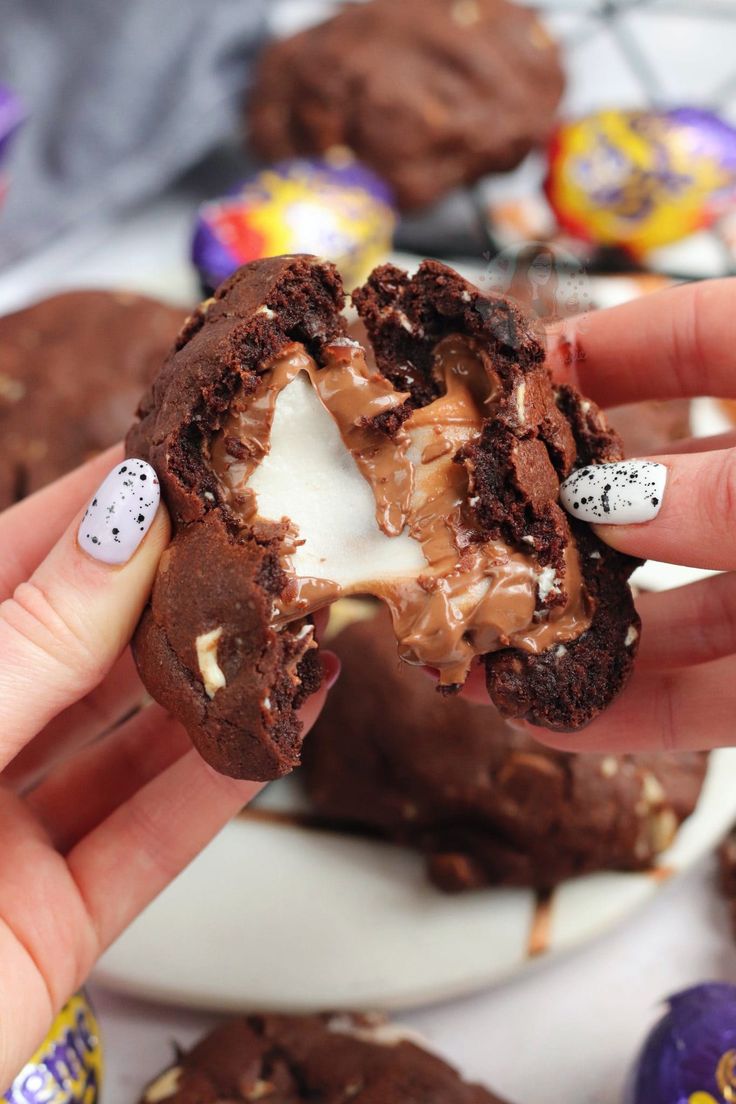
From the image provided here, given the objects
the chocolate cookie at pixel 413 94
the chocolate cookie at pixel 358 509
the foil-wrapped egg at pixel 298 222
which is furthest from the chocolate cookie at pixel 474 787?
the chocolate cookie at pixel 413 94

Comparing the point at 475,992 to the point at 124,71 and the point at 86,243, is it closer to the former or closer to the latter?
the point at 86,243

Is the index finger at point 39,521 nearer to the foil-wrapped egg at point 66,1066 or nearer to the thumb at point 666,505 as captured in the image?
the foil-wrapped egg at point 66,1066

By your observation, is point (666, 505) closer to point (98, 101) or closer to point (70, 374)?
point (70, 374)

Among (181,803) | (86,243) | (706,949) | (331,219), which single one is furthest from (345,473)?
(86,243)

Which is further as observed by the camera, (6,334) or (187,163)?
(187,163)

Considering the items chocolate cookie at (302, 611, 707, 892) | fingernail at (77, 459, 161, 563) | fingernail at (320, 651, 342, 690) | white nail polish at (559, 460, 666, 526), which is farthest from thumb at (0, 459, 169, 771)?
chocolate cookie at (302, 611, 707, 892)
